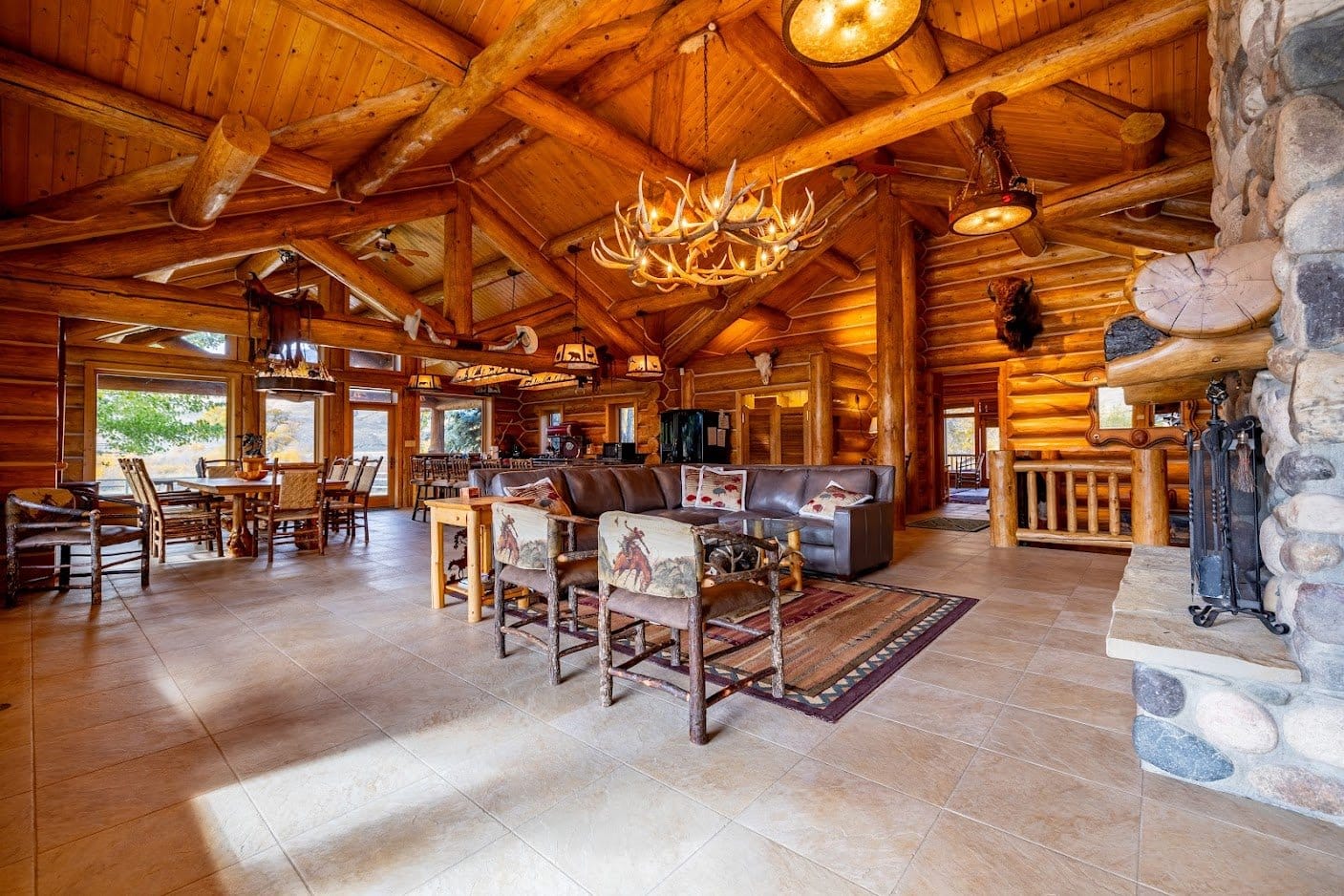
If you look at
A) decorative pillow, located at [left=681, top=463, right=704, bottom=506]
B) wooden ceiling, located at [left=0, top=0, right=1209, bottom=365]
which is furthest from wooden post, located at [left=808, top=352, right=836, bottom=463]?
decorative pillow, located at [left=681, top=463, right=704, bottom=506]

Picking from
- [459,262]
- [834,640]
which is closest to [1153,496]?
[834,640]

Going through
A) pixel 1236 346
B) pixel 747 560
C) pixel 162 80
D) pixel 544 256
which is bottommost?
pixel 747 560

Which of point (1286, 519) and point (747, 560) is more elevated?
point (1286, 519)

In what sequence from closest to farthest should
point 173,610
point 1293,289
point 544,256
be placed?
point 1293,289 → point 173,610 → point 544,256

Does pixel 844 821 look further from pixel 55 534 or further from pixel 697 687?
pixel 55 534

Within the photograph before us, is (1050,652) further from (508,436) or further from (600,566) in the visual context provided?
(508,436)

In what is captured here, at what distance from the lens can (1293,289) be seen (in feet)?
5.08

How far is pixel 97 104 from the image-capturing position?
323 cm

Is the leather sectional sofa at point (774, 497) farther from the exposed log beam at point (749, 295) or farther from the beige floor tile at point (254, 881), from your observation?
the exposed log beam at point (749, 295)

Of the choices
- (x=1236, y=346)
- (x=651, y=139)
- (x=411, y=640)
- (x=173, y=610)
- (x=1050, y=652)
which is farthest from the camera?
(x=651, y=139)

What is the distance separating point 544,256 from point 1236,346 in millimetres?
8129

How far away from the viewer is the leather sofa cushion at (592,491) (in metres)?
5.05

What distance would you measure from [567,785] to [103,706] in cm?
220

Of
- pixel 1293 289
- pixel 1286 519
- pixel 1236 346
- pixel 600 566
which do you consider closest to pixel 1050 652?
Answer: pixel 1286 519
